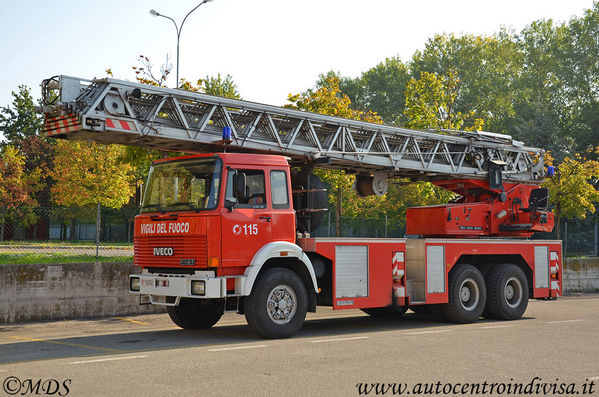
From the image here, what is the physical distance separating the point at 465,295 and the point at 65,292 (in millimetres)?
7983

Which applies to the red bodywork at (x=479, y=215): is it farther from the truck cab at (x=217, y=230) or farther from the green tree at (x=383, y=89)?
the green tree at (x=383, y=89)

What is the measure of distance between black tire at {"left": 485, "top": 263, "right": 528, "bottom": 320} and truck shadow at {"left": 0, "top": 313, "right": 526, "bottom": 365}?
1.32 meters

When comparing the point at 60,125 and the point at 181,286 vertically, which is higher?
the point at 60,125

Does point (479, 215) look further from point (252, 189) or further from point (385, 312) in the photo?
point (252, 189)

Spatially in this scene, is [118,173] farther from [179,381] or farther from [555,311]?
[179,381]

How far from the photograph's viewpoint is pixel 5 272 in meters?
12.8

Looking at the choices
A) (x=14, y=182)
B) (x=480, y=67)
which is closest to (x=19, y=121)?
(x=14, y=182)

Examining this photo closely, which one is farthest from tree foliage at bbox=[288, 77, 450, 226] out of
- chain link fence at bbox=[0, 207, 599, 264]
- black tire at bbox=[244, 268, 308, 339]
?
black tire at bbox=[244, 268, 308, 339]

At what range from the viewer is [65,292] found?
13477 mm

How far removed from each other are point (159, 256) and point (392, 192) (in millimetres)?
31871

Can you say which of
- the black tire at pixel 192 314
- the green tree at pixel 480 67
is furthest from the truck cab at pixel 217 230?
the green tree at pixel 480 67

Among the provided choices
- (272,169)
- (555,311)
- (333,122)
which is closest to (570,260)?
(555,311)

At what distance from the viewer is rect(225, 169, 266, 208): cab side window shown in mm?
10180

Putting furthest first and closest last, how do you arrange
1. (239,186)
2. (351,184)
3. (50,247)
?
1. (351,184)
2. (50,247)
3. (239,186)
